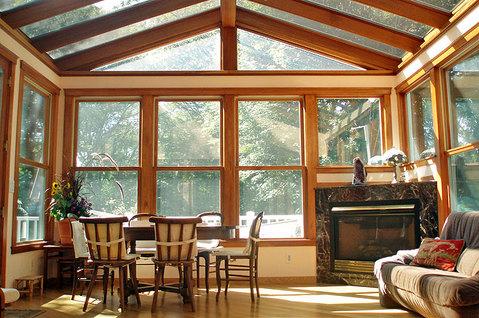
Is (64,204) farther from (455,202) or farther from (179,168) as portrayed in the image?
(455,202)

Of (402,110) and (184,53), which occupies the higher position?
(184,53)

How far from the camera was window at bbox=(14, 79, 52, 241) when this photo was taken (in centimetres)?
579

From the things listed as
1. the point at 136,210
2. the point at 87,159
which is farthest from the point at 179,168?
the point at 87,159

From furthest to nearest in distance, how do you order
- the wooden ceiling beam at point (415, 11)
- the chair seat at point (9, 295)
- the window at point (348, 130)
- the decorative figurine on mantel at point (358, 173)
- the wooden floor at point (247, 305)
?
the window at point (348, 130), the decorative figurine on mantel at point (358, 173), the wooden ceiling beam at point (415, 11), the wooden floor at point (247, 305), the chair seat at point (9, 295)

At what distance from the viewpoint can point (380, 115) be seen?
7121 mm

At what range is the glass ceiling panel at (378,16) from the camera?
5906mm

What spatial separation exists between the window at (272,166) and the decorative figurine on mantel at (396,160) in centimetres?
124

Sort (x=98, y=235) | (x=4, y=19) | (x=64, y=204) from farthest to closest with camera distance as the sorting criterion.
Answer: (x=64, y=204), (x=4, y=19), (x=98, y=235)

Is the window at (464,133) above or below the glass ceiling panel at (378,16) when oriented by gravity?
below

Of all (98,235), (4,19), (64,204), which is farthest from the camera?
(64,204)

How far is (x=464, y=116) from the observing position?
5203mm

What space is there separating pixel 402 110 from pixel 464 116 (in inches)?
68.9

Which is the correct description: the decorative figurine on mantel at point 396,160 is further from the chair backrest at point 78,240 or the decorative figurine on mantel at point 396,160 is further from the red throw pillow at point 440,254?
the chair backrest at point 78,240

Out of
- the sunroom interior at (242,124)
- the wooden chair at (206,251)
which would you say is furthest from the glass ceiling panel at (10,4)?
the wooden chair at (206,251)
